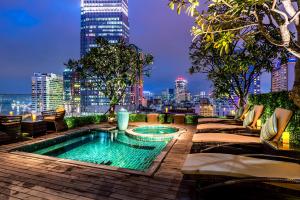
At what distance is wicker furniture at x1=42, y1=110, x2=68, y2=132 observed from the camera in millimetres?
8461

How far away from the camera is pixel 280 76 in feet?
42.2

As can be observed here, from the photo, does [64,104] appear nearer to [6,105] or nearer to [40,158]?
[6,105]

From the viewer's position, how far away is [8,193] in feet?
10.1

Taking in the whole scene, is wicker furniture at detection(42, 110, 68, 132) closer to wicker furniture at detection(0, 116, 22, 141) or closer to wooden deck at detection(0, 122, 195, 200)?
wicker furniture at detection(0, 116, 22, 141)

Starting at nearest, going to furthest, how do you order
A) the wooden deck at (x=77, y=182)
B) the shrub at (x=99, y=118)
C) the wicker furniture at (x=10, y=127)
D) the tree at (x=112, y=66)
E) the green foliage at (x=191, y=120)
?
the wooden deck at (x=77, y=182) < the wicker furniture at (x=10, y=127) < the green foliage at (x=191, y=120) < the shrub at (x=99, y=118) < the tree at (x=112, y=66)

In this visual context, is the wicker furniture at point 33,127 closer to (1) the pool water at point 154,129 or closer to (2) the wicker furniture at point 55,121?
(2) the wicker furniture at point 55,121

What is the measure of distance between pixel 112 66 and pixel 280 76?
9.19 meters

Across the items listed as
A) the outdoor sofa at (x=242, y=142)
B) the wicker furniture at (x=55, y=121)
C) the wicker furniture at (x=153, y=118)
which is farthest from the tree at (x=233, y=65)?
the wicker furniture at (x=55, y=121)

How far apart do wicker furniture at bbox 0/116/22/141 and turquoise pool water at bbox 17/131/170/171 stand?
0.86 metres

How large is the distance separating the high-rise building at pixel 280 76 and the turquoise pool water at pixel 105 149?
20.1 ft

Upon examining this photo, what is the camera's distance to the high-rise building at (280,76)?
10945 millimetres

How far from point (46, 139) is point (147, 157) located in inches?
125

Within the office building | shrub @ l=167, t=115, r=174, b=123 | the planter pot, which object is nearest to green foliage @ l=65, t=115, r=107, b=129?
the planter pot

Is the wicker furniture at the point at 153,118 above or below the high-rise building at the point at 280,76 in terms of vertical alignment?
below
